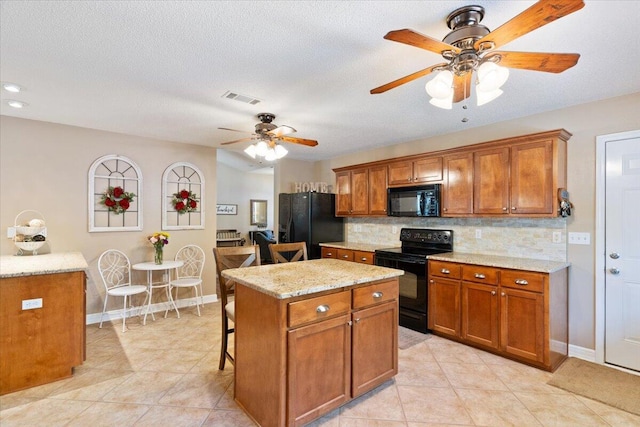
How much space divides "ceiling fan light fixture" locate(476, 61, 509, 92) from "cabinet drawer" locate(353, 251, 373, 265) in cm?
283

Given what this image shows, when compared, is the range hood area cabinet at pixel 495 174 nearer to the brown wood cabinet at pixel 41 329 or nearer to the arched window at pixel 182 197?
the arched window at pixel 182 197

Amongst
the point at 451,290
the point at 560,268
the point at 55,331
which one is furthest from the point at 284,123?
the point at 560,268

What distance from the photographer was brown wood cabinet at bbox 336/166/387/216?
4543 mm

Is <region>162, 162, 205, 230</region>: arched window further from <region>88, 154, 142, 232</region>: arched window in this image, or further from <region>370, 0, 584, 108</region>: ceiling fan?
<region>370, 0, 584, 108</region>: ceiling fan

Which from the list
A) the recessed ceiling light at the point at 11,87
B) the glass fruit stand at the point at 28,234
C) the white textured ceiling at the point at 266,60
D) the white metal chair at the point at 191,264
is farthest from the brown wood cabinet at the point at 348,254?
the recessed ceiling light at the point at 11,87

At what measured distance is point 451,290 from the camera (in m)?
3.34

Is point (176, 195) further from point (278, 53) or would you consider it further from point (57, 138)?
point (278, 53)

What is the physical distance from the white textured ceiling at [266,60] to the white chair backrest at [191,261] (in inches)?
75.7

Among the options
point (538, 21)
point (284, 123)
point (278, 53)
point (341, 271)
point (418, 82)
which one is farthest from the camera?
point (284, 123)

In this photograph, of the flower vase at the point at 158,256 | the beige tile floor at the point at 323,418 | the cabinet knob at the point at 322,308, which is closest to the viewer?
the cabinet knob at the point at 322,308

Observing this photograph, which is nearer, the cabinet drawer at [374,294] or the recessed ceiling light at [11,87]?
the cabinet drawer at [374,294]

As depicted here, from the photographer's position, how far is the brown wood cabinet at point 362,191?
454cm

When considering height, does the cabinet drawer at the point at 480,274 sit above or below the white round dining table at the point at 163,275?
above

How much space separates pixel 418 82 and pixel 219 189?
763 cm
